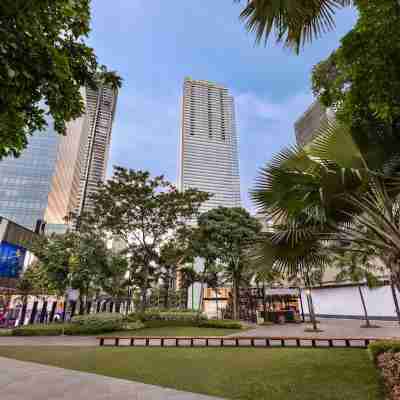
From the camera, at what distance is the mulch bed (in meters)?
3.65

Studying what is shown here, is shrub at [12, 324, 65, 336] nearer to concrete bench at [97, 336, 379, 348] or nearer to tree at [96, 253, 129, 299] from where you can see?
tree at [96, 253, 129, 299]

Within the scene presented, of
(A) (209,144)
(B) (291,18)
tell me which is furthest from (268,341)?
(A) (209,144)

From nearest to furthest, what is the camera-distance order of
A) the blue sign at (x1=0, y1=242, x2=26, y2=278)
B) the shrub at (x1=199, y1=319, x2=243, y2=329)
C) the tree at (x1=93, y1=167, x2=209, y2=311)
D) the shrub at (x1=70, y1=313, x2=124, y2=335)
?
the shrub at (x1=70, y1=313, x2=124, y2=335) → the shrub at (x1=199, y1=319, x2=243, y2=329) → the tree at (x1=93, y1=167, x2=209, y2=311) → the blue sign at (x1=0, y1=242, x2=26, y2=278)

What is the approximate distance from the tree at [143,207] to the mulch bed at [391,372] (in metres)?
15.6

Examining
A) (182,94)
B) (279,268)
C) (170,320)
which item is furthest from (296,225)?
(182,94)

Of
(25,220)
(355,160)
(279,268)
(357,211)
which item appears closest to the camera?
(355,160)

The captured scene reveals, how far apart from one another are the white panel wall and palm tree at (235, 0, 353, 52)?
68.6 ft

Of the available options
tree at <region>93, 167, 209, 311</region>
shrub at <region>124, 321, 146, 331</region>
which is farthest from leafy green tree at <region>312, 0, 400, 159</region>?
shrub at <region>124, 321, 146, 331</region>

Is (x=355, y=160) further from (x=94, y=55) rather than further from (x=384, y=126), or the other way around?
(x=94, y=55)

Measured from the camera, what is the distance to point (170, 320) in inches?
773

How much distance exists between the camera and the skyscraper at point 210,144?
70125 mm

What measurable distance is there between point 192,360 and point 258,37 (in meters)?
8.15

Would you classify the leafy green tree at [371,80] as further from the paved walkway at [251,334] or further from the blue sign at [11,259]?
the blue sign at [11,259]

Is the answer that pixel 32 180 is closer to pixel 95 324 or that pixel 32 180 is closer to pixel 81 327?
pixel 81 327
